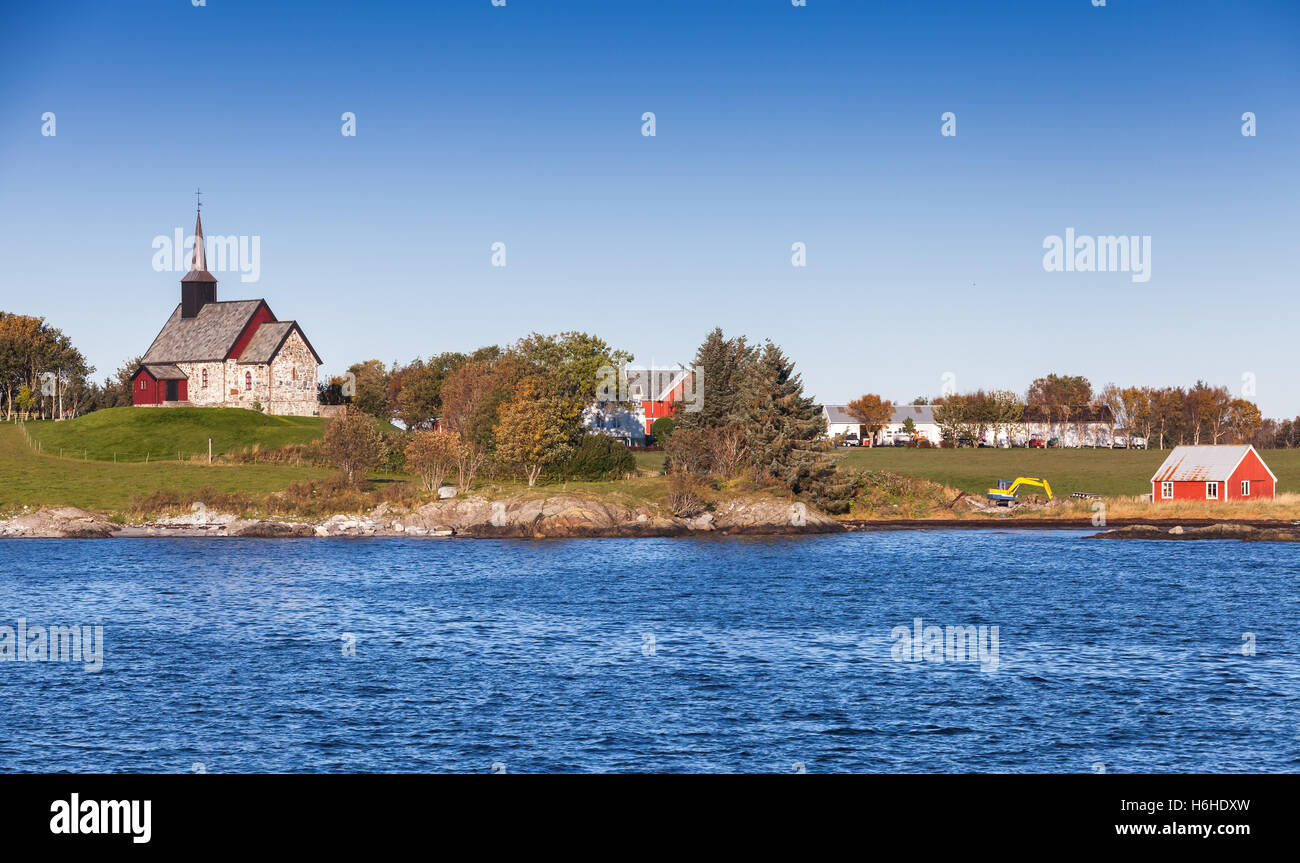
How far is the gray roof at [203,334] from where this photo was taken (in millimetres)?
128125

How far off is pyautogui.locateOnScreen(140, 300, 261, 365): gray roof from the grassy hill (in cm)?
1217

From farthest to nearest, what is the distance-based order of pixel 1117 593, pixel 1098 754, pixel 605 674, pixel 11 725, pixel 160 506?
Answer: pixel 160 506, pixel 1117 593, pixel 605 674, pixel 11 725, pixel 1098 754

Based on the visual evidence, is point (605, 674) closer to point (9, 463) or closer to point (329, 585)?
point (329, 585)

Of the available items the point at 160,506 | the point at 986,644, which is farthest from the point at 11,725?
the point at 160,506

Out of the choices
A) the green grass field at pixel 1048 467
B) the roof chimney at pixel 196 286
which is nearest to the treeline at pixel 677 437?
the green grass field at pixel 1048 467

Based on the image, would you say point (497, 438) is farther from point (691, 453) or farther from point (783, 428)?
point (783, 428)

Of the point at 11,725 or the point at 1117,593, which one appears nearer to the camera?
the point at 11,725

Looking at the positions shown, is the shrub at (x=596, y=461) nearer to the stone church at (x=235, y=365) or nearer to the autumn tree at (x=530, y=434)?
the autumn tree at (x=530, y=434)

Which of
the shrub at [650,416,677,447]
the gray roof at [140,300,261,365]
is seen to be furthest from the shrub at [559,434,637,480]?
the gray roof at [140,300,261,365]

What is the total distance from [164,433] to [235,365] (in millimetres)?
22875

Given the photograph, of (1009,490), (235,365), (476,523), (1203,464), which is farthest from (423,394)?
(1203,464)

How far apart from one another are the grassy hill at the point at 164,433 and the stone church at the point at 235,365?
6807 mm
